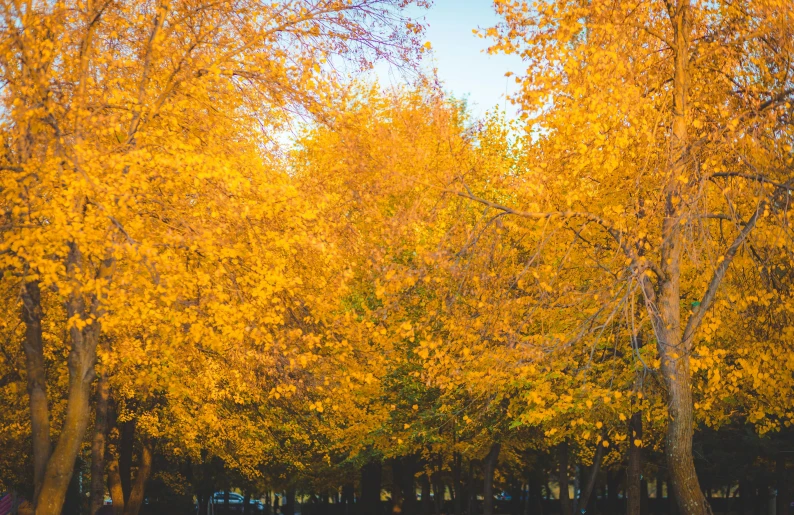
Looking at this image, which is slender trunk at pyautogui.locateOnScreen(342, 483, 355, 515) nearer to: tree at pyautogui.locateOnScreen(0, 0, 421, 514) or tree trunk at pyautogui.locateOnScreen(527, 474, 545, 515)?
tree trunk at pyautogui.locateOnScreen(527, 474, 545, 515)

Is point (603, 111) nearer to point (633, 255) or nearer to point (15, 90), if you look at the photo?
point (633, 255)

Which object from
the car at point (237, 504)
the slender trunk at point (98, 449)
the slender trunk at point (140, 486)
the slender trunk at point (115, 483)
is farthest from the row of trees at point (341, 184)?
the car at point (237, 504)

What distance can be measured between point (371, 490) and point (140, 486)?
877cm

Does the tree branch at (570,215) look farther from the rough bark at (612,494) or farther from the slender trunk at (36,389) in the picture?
the rough bark at (612,494)

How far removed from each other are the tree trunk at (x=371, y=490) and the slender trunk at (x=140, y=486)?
8.02 meters

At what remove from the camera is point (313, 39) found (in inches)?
533

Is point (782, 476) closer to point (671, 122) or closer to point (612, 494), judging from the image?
point (612, 494)

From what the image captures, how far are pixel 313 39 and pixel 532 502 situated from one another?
34.4 m

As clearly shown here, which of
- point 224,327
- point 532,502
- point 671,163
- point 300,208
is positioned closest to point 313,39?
point 300,208

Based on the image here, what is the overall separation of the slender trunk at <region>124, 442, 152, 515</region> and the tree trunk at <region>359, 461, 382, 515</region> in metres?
8.02

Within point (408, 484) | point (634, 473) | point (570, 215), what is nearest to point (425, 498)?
point (408, 484)

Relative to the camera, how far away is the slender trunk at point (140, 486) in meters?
27.7

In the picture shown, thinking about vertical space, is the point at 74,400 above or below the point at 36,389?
below

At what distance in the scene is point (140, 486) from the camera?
28.2m
